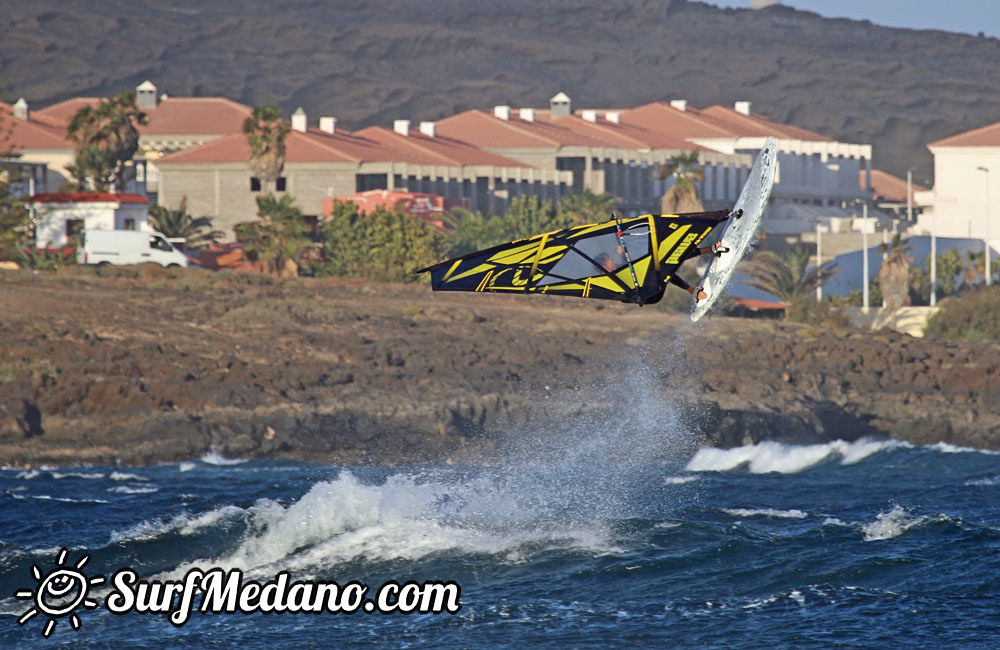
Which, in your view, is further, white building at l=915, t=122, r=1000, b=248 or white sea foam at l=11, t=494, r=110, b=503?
white building at l=915, t=122, r=1000, b=248

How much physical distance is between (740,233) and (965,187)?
82.6m

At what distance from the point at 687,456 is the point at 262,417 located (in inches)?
437

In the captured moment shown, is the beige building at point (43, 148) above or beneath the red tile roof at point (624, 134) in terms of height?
beneath

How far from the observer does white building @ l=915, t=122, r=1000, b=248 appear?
94.9 metres

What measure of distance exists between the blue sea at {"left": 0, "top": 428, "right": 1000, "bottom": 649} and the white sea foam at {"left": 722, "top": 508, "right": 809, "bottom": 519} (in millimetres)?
71

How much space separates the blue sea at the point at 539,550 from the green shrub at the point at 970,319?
20.1 m

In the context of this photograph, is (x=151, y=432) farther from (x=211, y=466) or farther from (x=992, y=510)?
(x=992, y=510)

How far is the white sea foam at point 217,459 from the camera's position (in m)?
36.8

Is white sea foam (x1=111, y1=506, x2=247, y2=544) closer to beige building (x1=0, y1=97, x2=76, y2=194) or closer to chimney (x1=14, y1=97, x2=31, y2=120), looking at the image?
beige building (x1=0, y1=97, x2=76, y2=194)

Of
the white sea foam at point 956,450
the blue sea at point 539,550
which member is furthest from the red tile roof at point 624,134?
the blue sea at point 539,550

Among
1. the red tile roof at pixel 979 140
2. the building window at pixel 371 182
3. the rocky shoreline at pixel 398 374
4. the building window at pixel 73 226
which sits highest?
the red tile roof at pixel 979 140

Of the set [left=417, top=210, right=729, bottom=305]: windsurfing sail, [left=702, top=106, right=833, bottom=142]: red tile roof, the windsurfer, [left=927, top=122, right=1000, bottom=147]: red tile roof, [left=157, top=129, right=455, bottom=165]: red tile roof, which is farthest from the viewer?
[left=702, top=106, right=833, bottom=142]: red tile roof

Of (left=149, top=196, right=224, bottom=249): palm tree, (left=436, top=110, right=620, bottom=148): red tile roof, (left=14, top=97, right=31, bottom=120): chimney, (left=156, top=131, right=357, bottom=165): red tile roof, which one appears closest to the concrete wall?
(left=436, top=110, right=620, bottom=148): red tile roof

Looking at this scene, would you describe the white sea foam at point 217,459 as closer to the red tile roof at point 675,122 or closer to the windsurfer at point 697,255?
the windsurfer at point 697,255
